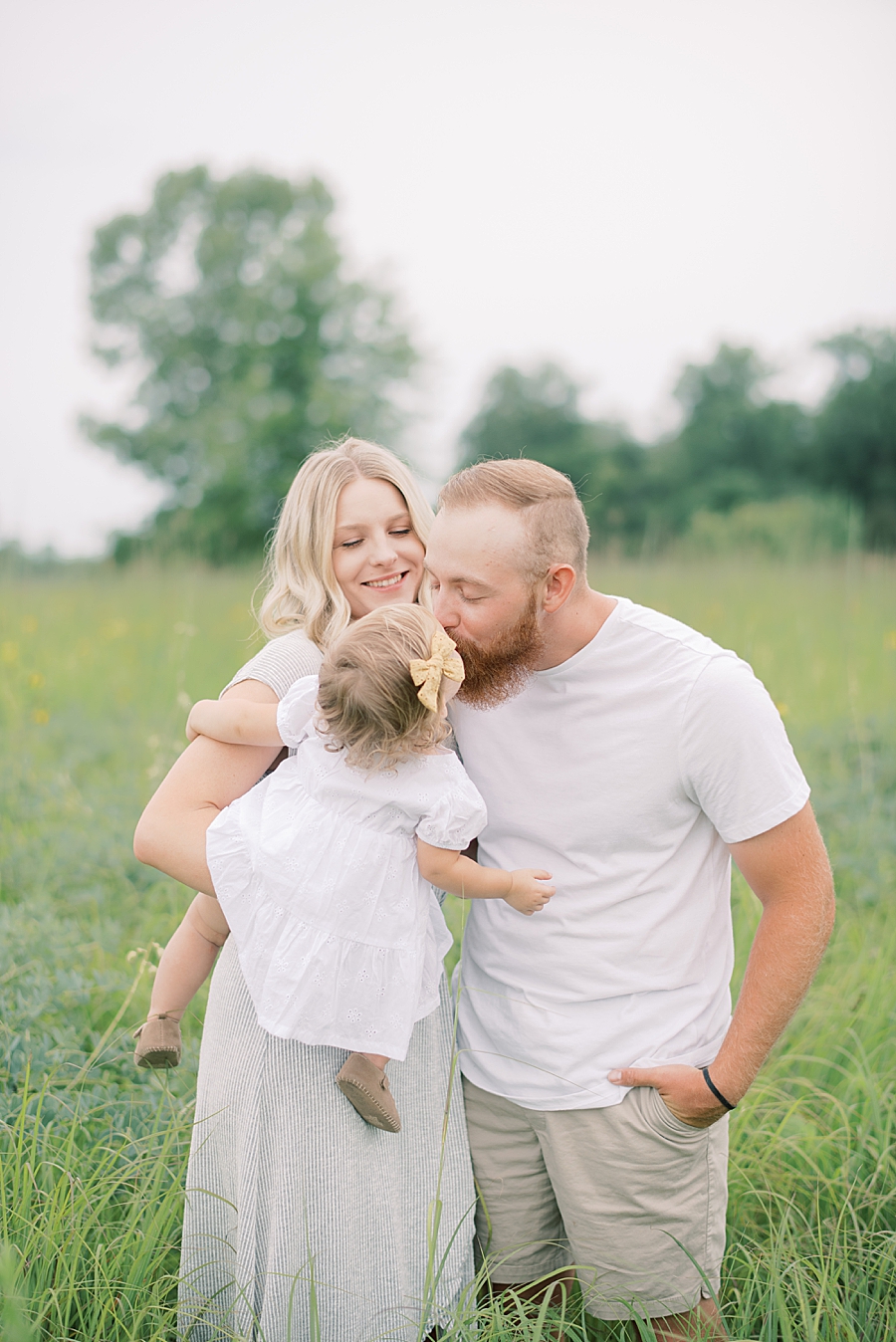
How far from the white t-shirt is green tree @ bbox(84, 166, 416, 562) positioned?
66.4ft

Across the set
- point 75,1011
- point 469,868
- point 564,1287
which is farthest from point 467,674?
point 75,1011

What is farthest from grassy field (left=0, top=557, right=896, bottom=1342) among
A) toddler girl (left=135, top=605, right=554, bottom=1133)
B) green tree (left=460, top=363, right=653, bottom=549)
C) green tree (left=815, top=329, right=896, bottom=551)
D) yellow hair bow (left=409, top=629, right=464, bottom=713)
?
green tree (left=460, top=363, right=653, bottom=549)

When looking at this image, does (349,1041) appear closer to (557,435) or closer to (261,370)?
(261,370)

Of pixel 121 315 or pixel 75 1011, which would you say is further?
pixel 121 315

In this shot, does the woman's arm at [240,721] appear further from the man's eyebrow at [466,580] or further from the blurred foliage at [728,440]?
the blurred foliage at [728,440]

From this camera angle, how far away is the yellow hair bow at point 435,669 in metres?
1.66

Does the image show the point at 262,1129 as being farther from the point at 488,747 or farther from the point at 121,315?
the point at 121,315

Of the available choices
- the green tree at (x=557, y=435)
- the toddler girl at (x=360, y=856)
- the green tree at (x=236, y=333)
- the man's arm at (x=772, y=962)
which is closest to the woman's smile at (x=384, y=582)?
the toddler girl at (x=360, y=856)

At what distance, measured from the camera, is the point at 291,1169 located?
5.63 feet

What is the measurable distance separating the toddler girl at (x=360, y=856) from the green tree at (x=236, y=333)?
2037 cm

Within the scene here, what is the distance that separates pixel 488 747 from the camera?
2.03 meters

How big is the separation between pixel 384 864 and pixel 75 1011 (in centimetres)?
143

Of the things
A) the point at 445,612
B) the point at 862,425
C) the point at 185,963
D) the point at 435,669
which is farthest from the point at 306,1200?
the point at 862,425

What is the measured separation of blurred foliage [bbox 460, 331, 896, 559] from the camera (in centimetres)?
Answer: 2728
